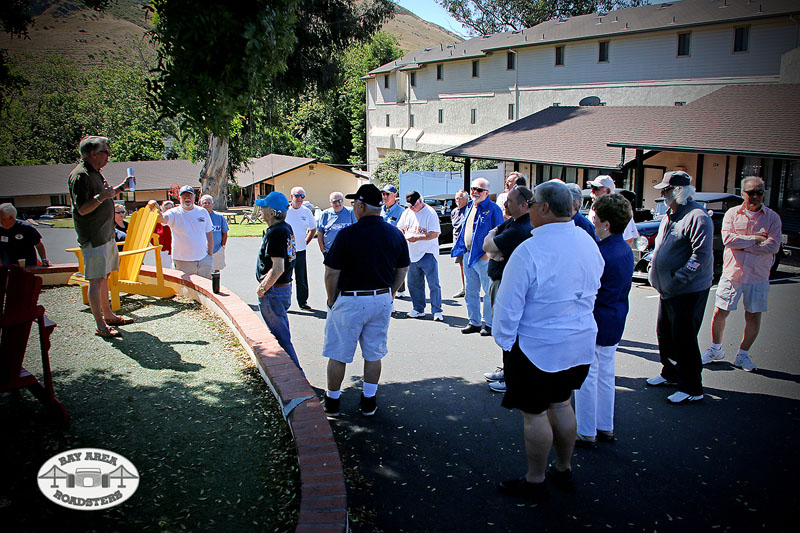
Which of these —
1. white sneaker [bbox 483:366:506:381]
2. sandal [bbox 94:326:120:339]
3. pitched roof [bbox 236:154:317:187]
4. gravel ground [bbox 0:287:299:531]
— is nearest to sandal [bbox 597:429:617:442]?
white sneaker [bbox 483:366:506:381]

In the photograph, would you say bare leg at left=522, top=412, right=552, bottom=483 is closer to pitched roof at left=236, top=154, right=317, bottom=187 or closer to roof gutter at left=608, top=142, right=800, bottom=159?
roof gutter at left=608, top=142, right=800, bottom=159

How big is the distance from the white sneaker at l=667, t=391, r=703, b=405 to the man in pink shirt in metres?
1.23

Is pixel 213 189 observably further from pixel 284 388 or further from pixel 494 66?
pixel 284 388

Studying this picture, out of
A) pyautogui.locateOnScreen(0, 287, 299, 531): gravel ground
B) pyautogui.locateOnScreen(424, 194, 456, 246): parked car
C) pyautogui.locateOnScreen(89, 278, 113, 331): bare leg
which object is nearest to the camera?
pyautogui.locateOnScreen(0, 287, 299, 531): gravel ground

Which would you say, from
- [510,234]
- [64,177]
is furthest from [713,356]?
[64,177]

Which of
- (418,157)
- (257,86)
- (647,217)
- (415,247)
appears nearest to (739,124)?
(647,217)

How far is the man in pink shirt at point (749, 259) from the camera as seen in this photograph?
20.1 ft

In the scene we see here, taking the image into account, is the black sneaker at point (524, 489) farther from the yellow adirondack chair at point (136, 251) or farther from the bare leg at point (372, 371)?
the yellow adirondack chair at point (136, 251)

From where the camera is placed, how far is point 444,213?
19.0 m

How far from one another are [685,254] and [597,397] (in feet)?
5.54

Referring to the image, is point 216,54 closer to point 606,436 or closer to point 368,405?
point 368,405

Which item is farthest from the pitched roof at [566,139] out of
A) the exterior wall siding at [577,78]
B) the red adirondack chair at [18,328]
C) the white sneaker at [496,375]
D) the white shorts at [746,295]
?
the red adirondack chair at [18,328]

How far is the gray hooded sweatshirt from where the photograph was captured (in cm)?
518

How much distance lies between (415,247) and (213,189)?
27.7 meters
